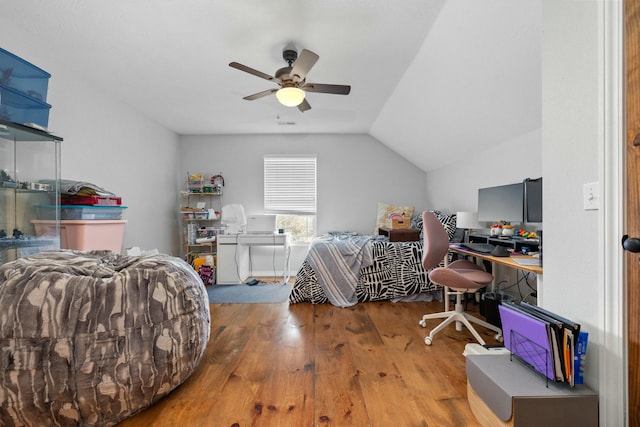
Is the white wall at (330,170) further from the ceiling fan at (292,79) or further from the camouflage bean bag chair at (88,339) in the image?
the camouflage bean bag chair at (88,339)

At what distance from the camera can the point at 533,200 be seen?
2.33 meters

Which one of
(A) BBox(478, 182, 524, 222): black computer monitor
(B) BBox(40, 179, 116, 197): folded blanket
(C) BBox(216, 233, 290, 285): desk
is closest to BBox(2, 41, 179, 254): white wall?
(B) BBox(40, 179, 116, 197): folded blanket

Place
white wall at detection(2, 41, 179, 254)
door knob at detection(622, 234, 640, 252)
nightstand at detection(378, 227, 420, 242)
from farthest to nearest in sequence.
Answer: nightstand at detection(378, 227, 420, 242)
white wall at detection(2, 41, 179, 254)
door knob at detection(622, 234, 640, 252)

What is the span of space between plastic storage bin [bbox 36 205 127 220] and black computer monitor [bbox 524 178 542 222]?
3514 mm

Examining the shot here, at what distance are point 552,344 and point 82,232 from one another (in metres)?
2.91

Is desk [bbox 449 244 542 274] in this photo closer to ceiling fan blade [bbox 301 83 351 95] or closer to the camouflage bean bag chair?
→ ceiling fan blade [bbox 301 83 351 95]

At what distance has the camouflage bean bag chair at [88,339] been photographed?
122 centimetres

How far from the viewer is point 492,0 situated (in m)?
1.64

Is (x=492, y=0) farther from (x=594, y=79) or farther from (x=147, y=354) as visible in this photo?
(x=147, y=354)

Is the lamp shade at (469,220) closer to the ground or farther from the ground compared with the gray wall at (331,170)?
closer to the ground

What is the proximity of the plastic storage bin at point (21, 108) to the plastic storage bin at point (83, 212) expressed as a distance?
58cm

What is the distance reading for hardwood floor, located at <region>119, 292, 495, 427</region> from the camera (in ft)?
4.53

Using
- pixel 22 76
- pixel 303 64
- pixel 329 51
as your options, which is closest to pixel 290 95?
pixel 303 64

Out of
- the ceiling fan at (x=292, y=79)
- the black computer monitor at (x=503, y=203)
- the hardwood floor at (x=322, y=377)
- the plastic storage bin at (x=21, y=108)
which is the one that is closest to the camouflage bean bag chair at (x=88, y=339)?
the hardwood floor at (x=322, y=377)
